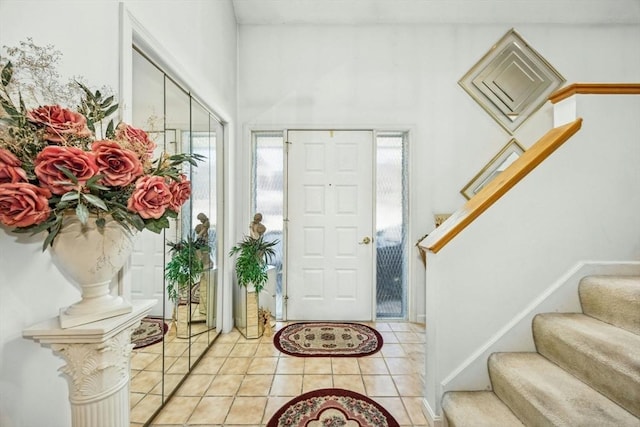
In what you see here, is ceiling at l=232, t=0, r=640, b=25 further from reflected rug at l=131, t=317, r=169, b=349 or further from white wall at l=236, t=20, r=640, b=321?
reflected rug at l=131, t=317, r=169, b=349

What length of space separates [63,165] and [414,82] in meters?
3.42

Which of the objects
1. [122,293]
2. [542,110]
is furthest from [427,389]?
[542,110]

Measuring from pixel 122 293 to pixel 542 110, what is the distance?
171 inches

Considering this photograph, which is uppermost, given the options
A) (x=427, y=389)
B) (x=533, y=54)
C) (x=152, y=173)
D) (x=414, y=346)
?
(x=533, y=54)

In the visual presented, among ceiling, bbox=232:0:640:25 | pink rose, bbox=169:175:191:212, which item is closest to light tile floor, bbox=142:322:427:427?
pink rose, bbox=169:175:191:212

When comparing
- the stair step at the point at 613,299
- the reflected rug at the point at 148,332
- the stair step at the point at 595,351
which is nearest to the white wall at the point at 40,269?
the reflected rug at the point at 148,332

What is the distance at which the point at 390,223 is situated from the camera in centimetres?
340

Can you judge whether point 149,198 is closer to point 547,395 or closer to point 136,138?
point 136,138

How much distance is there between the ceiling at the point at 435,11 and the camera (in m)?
3.11

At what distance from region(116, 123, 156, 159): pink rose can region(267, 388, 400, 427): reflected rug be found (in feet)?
5.53

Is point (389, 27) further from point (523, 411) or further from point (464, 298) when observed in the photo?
point (523, 411)

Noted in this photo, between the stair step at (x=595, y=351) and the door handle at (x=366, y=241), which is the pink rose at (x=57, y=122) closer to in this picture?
the stair step at (x=595, y=351)

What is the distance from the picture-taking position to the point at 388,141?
3412 millimetres

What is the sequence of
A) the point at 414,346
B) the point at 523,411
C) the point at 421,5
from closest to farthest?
the point at 523,411, the point at 414,346, the point at 421,5
